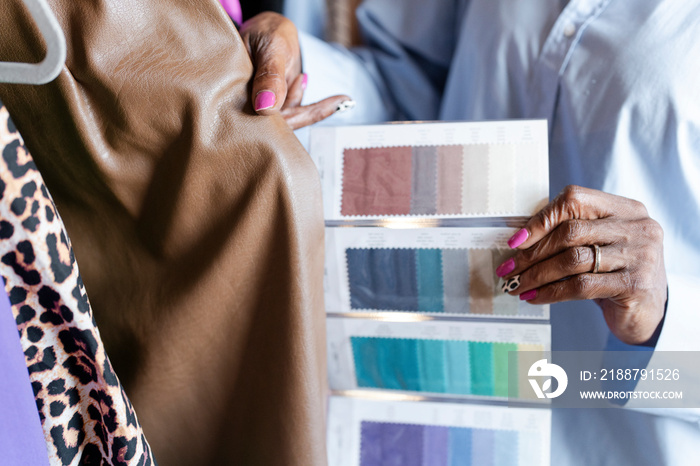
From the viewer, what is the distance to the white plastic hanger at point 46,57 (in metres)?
0.26

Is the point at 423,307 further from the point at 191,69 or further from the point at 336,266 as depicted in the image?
the point at 191,69

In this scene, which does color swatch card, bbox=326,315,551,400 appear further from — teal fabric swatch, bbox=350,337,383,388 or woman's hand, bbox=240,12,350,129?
woman's hand, bbox=240,12,350,129

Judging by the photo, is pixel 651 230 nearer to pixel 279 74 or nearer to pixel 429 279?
pixel 429 279

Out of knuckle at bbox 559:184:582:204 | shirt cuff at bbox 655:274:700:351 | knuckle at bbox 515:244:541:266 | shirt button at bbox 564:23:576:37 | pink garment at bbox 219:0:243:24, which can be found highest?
pink garment at bbox 219:0:243:24

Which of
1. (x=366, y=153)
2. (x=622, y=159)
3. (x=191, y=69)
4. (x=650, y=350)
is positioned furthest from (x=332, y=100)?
(x=650, y=350)

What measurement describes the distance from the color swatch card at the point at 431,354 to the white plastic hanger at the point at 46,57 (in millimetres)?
388

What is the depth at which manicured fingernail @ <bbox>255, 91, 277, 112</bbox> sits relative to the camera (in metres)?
0.43

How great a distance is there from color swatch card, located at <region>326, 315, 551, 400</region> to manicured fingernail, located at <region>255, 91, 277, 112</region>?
0.27m

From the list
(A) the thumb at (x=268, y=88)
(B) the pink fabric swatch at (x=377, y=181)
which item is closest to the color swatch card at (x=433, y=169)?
(B) the pink fabric swatch at (x=377, y=181)

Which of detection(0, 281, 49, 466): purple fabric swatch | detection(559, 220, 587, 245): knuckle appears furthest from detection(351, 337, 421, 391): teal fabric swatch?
detection(0, 281, 49, 466): purple fabric swatch

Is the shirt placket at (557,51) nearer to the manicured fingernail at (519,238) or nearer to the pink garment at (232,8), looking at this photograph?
the manicured fingernail at (519,238)

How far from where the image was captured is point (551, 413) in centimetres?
60

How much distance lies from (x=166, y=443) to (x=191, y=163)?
0.96 ft

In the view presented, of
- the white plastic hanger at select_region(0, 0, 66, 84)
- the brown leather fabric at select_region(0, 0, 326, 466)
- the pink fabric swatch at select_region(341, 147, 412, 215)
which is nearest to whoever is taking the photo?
the white plastic hanger at select_region(0, 0, 66, 84)
